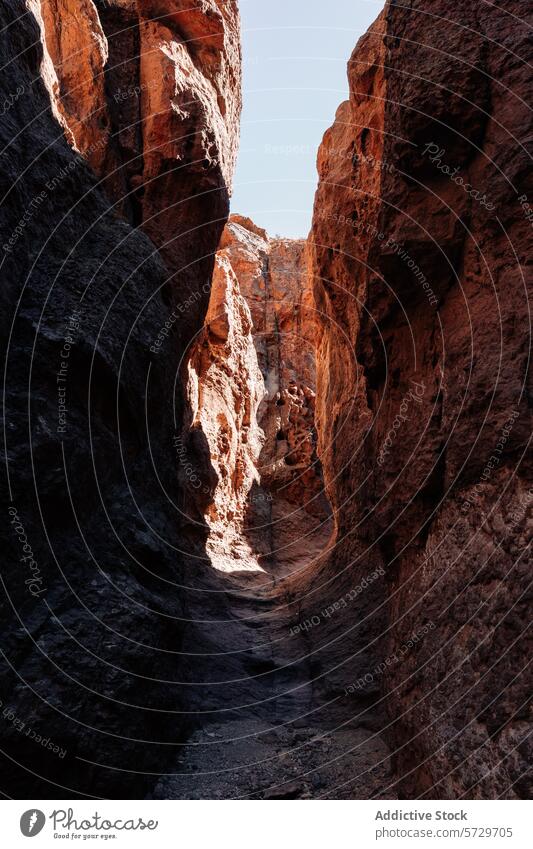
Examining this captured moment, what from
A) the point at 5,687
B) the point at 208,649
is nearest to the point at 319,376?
the point at 208,649

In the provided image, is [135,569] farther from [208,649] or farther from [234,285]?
[234,285]

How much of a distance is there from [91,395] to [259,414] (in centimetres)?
2142

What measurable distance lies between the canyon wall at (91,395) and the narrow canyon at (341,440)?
4 cm

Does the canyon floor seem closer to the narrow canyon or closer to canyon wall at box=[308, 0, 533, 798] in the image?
the narrow canyon

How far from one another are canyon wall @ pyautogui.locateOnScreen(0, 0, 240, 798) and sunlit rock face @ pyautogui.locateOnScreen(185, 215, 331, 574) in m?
6.44

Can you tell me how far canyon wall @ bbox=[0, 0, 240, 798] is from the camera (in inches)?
269

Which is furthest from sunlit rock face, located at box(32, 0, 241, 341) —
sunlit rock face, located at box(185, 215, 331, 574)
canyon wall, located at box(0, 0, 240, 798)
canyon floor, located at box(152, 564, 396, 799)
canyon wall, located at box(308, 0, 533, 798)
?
canyon floor, located at box(152, 564, 396, 799)

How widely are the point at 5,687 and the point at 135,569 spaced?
9.88 feet

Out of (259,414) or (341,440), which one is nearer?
(341,440)

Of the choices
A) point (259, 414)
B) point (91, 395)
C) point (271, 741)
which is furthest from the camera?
point (259, 414)

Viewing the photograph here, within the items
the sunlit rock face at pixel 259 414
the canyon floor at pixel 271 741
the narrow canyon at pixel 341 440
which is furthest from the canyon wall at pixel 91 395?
the sunlit rock face at pixel 259 414

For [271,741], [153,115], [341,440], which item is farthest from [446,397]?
[153,115]

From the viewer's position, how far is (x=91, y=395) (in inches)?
346

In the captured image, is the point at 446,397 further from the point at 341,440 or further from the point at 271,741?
the point at 341,440
